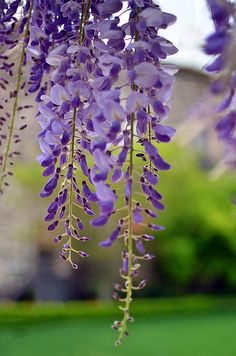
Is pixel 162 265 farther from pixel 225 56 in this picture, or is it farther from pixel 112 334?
pixel 225 56

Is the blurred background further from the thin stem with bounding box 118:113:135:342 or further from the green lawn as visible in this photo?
the thin stem with bounding box 118:113:135:342

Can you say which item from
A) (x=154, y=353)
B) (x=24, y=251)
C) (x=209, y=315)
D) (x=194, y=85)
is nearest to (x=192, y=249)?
(x=209, y=315)

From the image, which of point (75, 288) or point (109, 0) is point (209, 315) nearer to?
point (75, 288)

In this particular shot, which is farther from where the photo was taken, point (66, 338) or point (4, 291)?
point (4, 291)

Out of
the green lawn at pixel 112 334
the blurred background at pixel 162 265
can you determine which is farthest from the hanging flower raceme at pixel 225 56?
the blurred background at pixel 162 265

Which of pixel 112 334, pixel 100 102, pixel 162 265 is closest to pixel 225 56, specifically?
pixel 100 102
